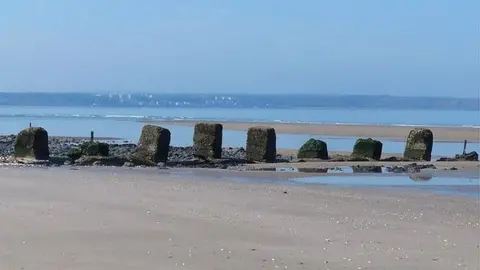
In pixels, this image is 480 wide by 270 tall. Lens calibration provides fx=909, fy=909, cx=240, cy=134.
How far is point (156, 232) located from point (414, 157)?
17.1 meters

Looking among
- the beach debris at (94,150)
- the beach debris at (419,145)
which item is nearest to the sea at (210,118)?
the beach debris at (419,145)

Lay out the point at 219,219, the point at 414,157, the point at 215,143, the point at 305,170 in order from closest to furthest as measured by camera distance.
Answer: the point at 219,219
the point at 305,170
the point at 215,143
the point at 414,157

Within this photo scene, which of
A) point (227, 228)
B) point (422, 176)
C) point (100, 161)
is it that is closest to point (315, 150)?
point (422, 176)

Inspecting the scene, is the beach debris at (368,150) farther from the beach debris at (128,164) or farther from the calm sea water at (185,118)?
the calm sea water at (185,118)

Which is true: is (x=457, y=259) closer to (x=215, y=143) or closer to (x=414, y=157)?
(x=215, y=143)

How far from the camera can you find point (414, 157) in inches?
999

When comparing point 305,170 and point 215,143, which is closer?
point 305,170

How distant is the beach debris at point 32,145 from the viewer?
21359 millimetres

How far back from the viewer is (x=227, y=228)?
966cm

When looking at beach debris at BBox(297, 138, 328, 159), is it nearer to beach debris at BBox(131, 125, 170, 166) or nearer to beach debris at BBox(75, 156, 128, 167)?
beach debris at BBox(131, 125, 170, 166)

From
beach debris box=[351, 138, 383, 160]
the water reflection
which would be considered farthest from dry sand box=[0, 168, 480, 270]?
beach debris box=[351, 138, 383, 160]

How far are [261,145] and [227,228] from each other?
1385 cm

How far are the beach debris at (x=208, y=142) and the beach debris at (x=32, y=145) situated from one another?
12.7ft

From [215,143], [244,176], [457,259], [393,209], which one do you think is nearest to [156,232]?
[457,259]
